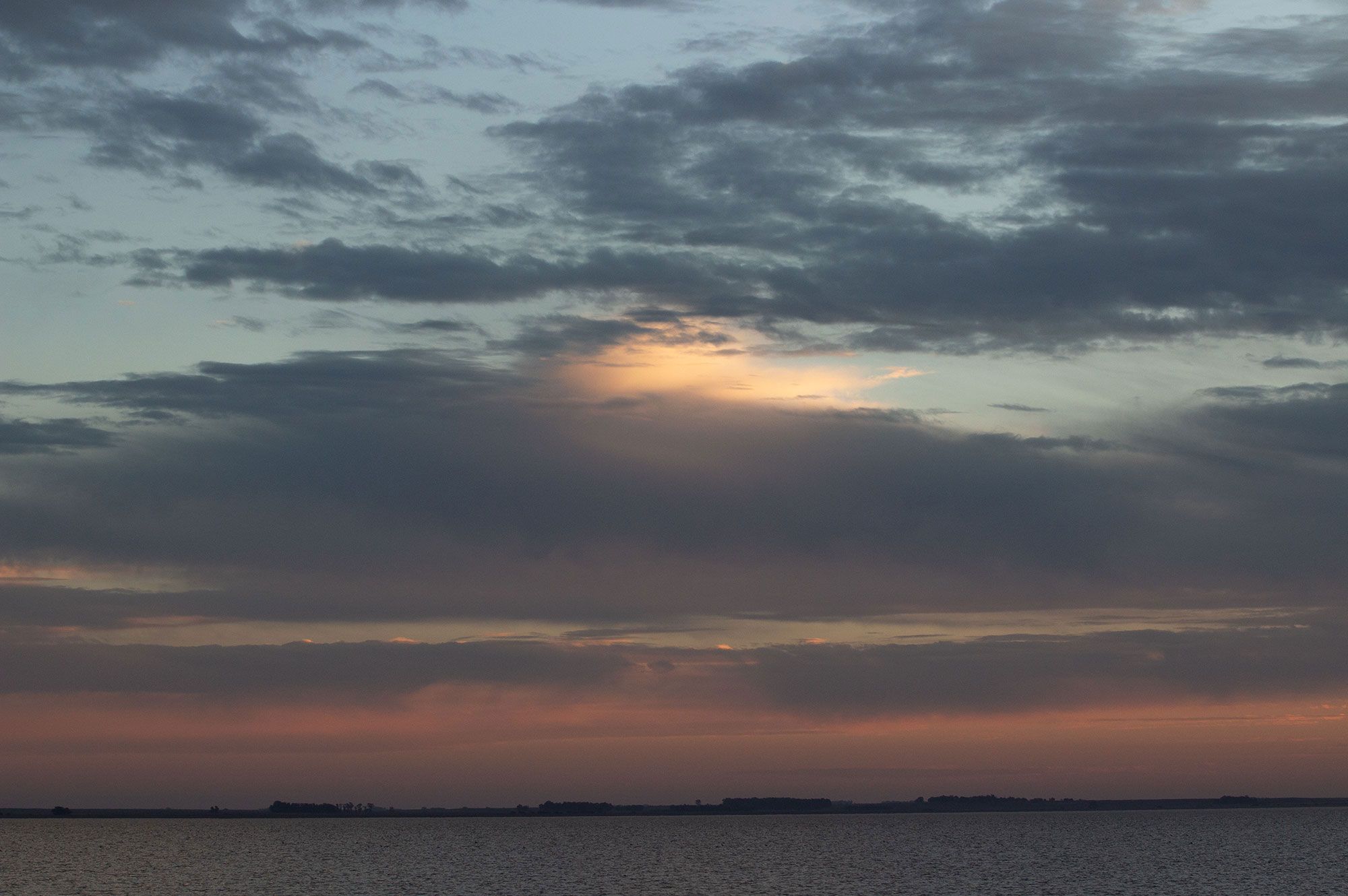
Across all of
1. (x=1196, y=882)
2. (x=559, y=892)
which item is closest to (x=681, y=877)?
(x=559, y=892)

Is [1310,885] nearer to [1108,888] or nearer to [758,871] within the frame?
[1108,888]

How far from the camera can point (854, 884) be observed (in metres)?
169

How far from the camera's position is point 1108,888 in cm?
16238

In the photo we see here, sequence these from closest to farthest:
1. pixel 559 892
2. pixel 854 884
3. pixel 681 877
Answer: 1. pixel 559 892
2. pixel 854 884
3. pixel 681 877

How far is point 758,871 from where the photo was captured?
197 metres

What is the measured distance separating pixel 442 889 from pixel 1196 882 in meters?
89.8

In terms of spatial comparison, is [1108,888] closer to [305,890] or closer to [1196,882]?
[1196,882]

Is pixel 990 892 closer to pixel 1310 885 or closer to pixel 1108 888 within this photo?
pixel 1108 888

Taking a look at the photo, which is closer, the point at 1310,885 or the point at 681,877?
the point at 1310,885

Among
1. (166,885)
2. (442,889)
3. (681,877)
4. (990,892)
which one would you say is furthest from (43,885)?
(990,892)

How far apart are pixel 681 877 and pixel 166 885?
210 feet

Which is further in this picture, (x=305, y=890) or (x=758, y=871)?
(x=758, y=871)

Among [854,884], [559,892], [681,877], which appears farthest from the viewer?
[681,877]

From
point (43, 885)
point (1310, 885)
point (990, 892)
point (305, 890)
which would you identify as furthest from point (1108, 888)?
point (43, 885)
